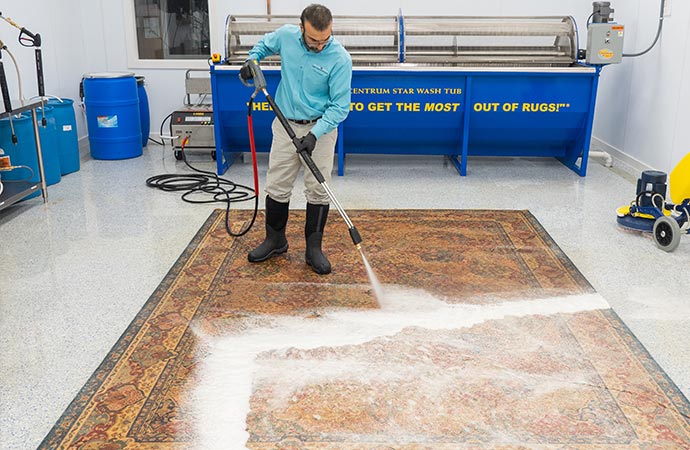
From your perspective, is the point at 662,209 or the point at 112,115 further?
the point at 112,115

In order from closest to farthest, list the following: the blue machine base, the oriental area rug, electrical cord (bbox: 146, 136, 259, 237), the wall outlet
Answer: the oriental area rug
the blue machine base
the wall outlet
electrical cord (bbox: 146, 136, 259, 237)

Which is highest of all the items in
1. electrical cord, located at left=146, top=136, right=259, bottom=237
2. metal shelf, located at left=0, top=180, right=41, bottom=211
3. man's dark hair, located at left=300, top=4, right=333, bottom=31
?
man's dark hair, located at left=300, top=4, right=333, bottom=31

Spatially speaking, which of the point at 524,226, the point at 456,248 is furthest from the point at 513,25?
the point at 456,248

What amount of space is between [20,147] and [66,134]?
699mm

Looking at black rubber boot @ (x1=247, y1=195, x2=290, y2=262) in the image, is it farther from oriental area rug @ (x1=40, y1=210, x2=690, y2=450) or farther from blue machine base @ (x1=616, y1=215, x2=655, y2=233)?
blue machine base @ (x1=616, y1=215, x2=655, y2=233)

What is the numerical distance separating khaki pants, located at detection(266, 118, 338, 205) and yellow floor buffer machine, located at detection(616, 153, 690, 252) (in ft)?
5.96

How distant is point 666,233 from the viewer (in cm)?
359

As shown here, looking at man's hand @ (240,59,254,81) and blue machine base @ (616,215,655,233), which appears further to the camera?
blue machine base @ (616,215,655,233)

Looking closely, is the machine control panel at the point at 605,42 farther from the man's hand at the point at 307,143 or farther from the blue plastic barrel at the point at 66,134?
the blue plastic barrel at the point at 66,134

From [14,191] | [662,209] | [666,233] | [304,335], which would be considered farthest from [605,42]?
[14,191]

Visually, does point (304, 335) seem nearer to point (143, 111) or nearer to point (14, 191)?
point (14, 191)

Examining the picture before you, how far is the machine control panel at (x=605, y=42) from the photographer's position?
4.84 m

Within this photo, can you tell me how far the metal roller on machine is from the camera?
4.93 m

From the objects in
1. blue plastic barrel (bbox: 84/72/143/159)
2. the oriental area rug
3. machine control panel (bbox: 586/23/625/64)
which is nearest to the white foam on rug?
the oriental area rug
